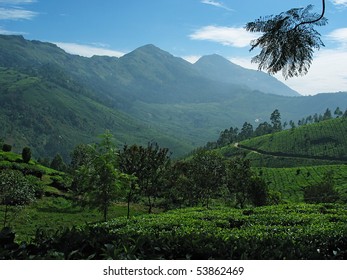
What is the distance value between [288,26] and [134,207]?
54449 mm

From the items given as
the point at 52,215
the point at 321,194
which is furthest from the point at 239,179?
the point at 52,215

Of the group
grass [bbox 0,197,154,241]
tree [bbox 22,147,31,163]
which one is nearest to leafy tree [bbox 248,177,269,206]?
grass [bbox 0,197,154,241]

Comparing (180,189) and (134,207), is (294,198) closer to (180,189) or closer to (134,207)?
(180,189)

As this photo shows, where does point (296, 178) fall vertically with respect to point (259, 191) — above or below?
below

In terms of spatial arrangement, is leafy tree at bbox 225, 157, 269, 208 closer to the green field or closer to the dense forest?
the dense forest

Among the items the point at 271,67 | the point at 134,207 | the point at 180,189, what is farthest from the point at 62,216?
the point at 271,67

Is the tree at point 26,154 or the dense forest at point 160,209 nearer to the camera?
the dense forest at point 160,209

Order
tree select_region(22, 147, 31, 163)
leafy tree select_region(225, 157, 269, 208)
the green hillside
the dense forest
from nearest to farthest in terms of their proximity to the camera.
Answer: the dense forest < leafy tree select_region(225, 157, 269, 208) < tree select_region(22, 147, 31, 163) < the green hillside

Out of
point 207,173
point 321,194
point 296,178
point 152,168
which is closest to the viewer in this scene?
point 152,168

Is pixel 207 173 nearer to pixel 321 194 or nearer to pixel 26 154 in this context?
pixel 321 194

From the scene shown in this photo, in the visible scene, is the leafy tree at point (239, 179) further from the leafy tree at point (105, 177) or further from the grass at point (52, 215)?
the leafy tree at point (105, 177)

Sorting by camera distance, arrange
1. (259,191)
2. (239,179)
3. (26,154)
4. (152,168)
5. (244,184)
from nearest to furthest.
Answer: (152,168)
(259,191)
(244,184)
(239,179)
(26,154)

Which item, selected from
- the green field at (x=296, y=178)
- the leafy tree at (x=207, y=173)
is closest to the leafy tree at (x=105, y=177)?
the leafy tree at (x=207, y=173)

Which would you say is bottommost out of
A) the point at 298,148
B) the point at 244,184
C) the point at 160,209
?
the point at 160,209
